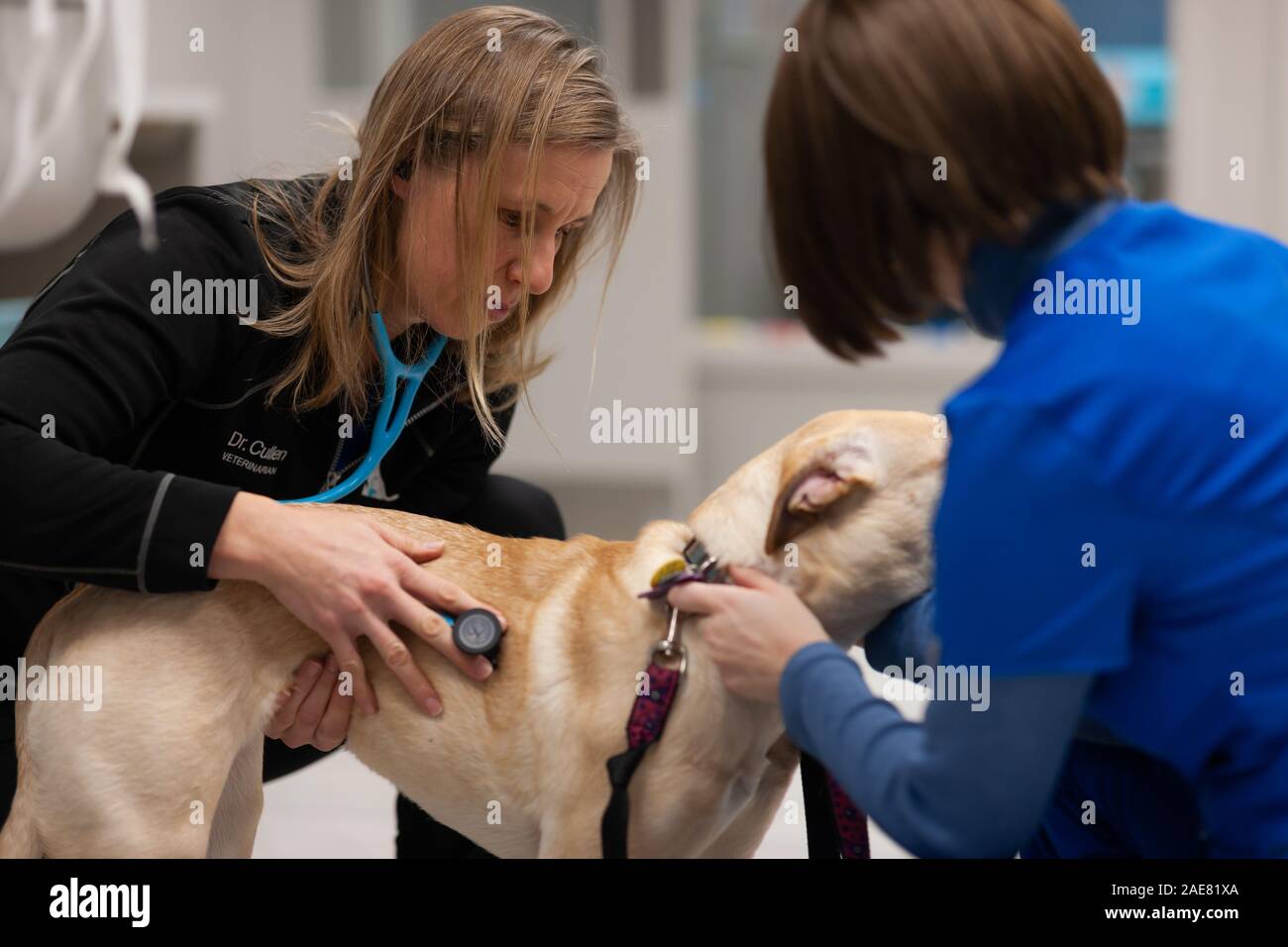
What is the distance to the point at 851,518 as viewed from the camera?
4.10ft

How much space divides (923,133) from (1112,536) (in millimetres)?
333

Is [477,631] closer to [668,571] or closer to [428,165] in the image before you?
[668,571]

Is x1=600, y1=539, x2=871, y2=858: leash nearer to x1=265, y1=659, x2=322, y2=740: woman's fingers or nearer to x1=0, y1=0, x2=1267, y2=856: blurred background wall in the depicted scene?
x1=265, y1=659, x2=322, y2=740: woman's fingers

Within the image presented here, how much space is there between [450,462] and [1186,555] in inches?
45.7

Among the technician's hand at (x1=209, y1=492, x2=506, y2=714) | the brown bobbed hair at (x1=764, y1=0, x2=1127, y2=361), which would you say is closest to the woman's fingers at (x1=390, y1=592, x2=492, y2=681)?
the technician's hand at (x1=209, y1=492, x2=506, y2=714)

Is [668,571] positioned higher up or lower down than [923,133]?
lower down

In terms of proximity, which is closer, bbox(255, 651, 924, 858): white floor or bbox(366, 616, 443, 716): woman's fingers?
bbox(366, 616, 443, 716): woman's fingers

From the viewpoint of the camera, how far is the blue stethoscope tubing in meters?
1.50

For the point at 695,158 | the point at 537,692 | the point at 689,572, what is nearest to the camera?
the point at 689,572

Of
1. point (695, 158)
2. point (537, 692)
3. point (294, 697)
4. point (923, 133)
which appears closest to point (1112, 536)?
point (923, 133)

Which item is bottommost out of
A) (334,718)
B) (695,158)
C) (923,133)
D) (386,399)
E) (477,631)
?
(334,718)

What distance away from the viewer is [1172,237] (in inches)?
38.5

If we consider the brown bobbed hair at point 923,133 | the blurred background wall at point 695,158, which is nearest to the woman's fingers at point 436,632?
the brown bobbed hair at point 923,133

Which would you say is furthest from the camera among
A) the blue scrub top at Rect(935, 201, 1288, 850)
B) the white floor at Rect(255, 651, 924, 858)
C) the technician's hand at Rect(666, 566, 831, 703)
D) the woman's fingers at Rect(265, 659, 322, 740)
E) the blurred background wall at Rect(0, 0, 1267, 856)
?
the blurred background wall at Rect(0, 0, 1267, 856)
